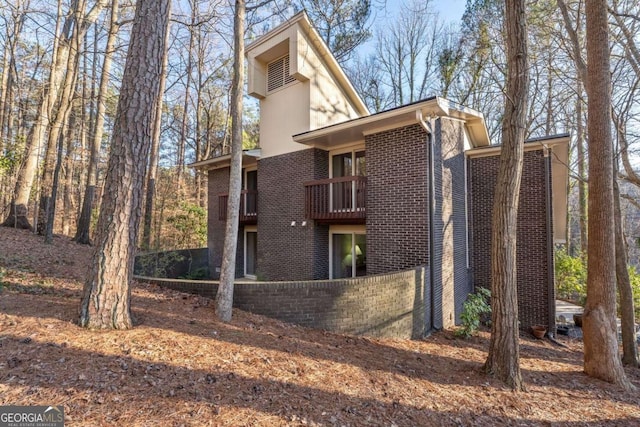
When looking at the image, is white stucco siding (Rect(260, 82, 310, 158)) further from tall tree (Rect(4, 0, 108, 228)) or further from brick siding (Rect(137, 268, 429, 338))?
tall tree (Rect(4, 0, 108, 228))

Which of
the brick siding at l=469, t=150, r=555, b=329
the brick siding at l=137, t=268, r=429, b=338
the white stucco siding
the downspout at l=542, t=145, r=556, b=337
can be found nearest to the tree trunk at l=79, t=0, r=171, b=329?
the brick siding at l=137, t=268, r=429, b=338

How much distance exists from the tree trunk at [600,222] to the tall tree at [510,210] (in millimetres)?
2007

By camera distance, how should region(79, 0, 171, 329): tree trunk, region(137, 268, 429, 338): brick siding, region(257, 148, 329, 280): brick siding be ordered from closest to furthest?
region(79, 0, 171, 329): tree trunk < region(137, 268, 429, 338): brick siding < region(257, 148, 329, 280): brick siding

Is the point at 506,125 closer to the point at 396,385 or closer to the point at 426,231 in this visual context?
the point at 426,231

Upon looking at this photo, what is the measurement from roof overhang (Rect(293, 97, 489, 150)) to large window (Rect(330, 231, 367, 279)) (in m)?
2.85


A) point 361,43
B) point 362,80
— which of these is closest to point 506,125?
point 361,43

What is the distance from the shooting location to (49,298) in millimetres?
4520

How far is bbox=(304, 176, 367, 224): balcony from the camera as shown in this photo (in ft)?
27.3

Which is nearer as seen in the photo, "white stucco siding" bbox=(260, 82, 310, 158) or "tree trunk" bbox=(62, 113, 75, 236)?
"white stucco siding" bbox=(260, 82, 310, 158)

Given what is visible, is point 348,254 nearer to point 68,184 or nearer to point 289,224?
point 289,224

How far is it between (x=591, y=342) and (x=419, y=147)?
4.92 metres

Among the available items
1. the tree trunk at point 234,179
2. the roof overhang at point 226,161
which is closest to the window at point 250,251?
the roof overhang at point 226,161

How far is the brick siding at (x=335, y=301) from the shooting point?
538 centimetres

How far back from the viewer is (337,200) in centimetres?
880
